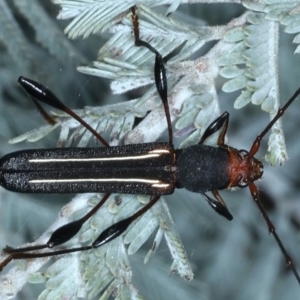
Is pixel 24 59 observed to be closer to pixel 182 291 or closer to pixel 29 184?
pixel 29 184

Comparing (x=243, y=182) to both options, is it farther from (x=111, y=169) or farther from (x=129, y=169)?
(x=111, y=169)

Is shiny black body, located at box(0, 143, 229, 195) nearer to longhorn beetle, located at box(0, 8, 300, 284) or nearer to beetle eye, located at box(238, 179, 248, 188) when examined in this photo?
longhorn beetle, located at box(0, 8, 300, 284)

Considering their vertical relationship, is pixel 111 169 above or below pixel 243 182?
above

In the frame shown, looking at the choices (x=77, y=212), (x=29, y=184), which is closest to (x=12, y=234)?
(x=29, y=184)

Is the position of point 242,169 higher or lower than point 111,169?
lower

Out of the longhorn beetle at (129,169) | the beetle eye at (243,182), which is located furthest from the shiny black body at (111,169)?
the beetle eye at (243,182)

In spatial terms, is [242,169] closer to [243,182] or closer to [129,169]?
[243,182]

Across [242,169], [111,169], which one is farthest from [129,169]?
[242,169]

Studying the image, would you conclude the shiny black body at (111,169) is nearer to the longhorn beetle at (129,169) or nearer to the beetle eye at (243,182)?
the longhorn beetle at (129,169)

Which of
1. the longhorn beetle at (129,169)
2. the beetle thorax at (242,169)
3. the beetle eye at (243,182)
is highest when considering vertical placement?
the longhorn beetle at (129,169)

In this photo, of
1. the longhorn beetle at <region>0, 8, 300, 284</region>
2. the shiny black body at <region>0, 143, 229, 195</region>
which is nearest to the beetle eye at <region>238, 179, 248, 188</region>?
the longhorn beetle at <region>0, 8, 300, 284</region>

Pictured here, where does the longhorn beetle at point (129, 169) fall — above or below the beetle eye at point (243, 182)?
above
